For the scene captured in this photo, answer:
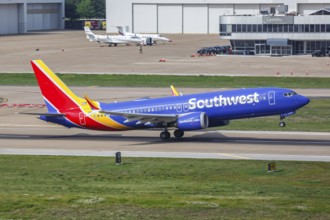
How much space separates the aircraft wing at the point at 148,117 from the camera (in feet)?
198

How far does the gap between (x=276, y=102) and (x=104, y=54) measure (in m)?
101

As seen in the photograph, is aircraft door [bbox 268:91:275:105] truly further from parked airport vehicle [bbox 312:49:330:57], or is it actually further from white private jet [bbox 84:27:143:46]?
white private jet [bbox 84:27:143:46]

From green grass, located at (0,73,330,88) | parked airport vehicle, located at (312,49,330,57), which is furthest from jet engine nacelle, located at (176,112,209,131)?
parked airport vehicle, located at (312,49,330,57)

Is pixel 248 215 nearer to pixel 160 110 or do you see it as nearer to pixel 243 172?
pixel 243 172

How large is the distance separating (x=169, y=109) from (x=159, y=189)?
19.9m

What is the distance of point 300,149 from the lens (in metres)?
57.0

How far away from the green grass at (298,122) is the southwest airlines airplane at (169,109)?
19.3 ft

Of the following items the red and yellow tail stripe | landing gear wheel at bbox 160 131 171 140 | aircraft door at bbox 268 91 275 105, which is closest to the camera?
aircraft door at bbox 268 91 275 105

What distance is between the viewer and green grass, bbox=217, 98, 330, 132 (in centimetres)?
6688

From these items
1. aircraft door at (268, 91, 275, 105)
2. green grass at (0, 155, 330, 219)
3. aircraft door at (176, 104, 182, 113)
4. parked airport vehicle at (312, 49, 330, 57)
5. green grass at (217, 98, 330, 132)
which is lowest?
green grass at (0, 155, 330, 219)

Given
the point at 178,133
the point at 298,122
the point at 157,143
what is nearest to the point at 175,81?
Answer: the point at 298,122

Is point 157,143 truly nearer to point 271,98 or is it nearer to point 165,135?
point 165,135

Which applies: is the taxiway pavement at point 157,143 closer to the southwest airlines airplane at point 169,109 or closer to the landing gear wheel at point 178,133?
the landing gear wheel at point 178,133

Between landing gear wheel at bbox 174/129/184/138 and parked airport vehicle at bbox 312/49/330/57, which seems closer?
landing gear wheel at bbox 174/129/184/138
